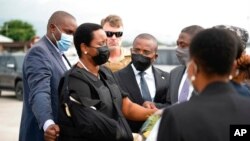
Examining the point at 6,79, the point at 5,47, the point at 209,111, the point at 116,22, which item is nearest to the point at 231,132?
→ the point at 209,111

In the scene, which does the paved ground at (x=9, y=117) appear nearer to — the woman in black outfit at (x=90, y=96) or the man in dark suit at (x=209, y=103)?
the woman in black outfit at (x=90, y=96)

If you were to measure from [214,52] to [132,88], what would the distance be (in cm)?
212

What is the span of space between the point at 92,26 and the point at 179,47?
37.4 inches

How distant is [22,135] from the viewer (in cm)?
362

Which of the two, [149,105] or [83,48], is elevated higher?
[83,48]

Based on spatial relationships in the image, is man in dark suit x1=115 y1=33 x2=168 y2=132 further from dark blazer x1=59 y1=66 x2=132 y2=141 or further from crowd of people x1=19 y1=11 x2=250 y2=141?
dark blazer x1=59 y1=66 x2=132 y2=141

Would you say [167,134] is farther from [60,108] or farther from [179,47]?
[179,47]

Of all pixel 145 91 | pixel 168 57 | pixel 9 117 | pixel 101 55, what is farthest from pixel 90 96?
pixel 168 57

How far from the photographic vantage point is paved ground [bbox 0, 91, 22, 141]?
935 cm

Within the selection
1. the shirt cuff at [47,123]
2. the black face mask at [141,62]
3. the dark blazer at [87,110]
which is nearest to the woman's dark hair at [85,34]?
the dark blazer at [87,110]

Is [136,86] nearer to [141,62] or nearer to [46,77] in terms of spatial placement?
[141,62]

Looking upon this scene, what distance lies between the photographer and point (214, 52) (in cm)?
184

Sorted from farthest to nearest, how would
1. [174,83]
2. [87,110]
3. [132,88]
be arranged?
[132,88] → [174,83] → [87,110]

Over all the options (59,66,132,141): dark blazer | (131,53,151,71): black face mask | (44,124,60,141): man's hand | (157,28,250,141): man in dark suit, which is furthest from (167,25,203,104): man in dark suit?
(157,28,250,141): man in dark suit
